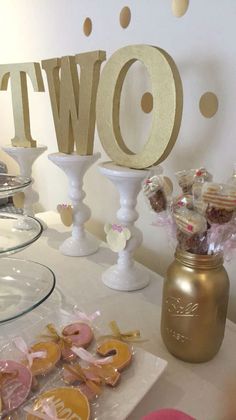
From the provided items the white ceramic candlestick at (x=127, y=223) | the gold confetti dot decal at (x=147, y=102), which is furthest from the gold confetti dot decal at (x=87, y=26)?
the white ceramic candlestick at (x=127, y=223)

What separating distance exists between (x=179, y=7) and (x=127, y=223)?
18.1 inches

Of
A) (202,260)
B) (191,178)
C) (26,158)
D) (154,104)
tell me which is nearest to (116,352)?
(202,260)

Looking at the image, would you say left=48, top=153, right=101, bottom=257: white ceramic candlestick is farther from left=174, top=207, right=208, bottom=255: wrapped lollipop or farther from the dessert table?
left=174, top=207, right=208, bottom=255: wrapped lollipop

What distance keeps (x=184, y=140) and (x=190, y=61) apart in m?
0.16

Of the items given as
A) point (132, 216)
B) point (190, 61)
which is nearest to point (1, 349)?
point (132, 216)

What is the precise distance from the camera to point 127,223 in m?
0.75

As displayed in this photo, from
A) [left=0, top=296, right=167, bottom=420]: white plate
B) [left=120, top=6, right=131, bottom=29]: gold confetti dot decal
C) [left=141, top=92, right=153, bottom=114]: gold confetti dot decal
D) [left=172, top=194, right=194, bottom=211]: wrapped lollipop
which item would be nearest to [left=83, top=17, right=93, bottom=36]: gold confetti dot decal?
[left=120, top=6, right=131, bottom=29]: gold confetti dot decal

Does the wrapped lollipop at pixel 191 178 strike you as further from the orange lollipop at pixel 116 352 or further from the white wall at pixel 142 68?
the orange lollipop at pixel 116 352

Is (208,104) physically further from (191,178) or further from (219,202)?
(219,202)

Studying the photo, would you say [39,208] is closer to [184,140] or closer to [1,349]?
[184,140]

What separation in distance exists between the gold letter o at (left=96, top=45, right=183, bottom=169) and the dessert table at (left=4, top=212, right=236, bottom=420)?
0.90ft

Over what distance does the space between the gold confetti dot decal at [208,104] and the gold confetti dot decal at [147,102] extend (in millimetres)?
151

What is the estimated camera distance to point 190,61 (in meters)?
0.73

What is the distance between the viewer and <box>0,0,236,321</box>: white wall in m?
0.68
